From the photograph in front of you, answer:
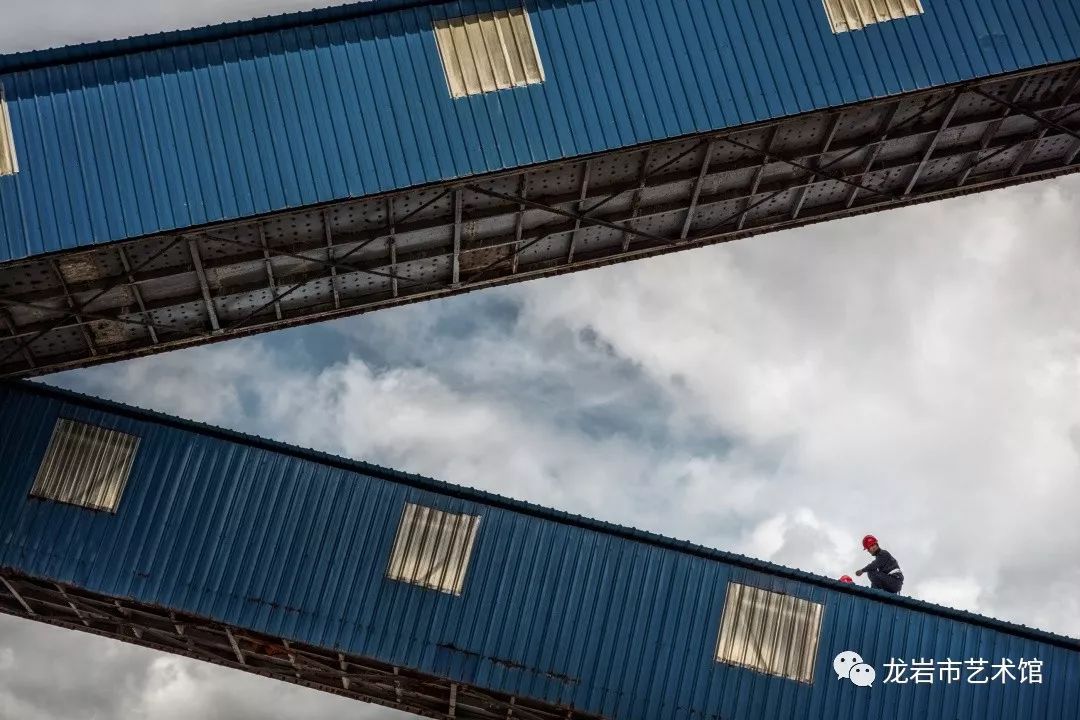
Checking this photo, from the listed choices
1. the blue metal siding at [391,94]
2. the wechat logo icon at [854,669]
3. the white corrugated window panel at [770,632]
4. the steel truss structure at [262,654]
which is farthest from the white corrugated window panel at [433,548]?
the wechat logo icon at [854,669]

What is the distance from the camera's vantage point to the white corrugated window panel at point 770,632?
20219mm

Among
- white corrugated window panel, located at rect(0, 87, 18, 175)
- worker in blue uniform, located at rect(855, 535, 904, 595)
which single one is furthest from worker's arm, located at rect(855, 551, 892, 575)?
white corrugated window panel, located at rect(0, 87, 18, 175)

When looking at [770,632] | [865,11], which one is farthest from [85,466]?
[865,11]

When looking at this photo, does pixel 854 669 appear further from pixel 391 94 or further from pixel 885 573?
pixel 391 94

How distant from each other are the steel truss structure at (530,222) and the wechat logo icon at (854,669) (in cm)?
925

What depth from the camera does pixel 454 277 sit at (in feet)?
70.9

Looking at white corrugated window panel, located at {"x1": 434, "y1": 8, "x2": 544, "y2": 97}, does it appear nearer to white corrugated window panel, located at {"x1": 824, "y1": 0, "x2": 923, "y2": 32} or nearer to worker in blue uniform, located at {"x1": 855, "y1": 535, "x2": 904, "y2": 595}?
white corrugated window panel, located at {"x1": 824, "y1": 0, "x2": 923, "y2": 32}

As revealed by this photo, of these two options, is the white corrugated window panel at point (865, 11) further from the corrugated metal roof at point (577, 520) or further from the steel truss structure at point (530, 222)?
the corrugated metal roof at point (577, 520)

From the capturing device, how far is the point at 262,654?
73.7 feet

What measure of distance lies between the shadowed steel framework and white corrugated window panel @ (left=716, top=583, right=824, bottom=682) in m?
8.01

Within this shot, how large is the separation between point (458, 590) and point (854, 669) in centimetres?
806

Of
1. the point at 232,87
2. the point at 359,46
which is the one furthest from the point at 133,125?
the point at 359,46

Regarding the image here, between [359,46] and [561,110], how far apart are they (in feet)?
13.2

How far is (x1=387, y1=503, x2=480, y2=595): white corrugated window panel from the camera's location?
2019 cm
